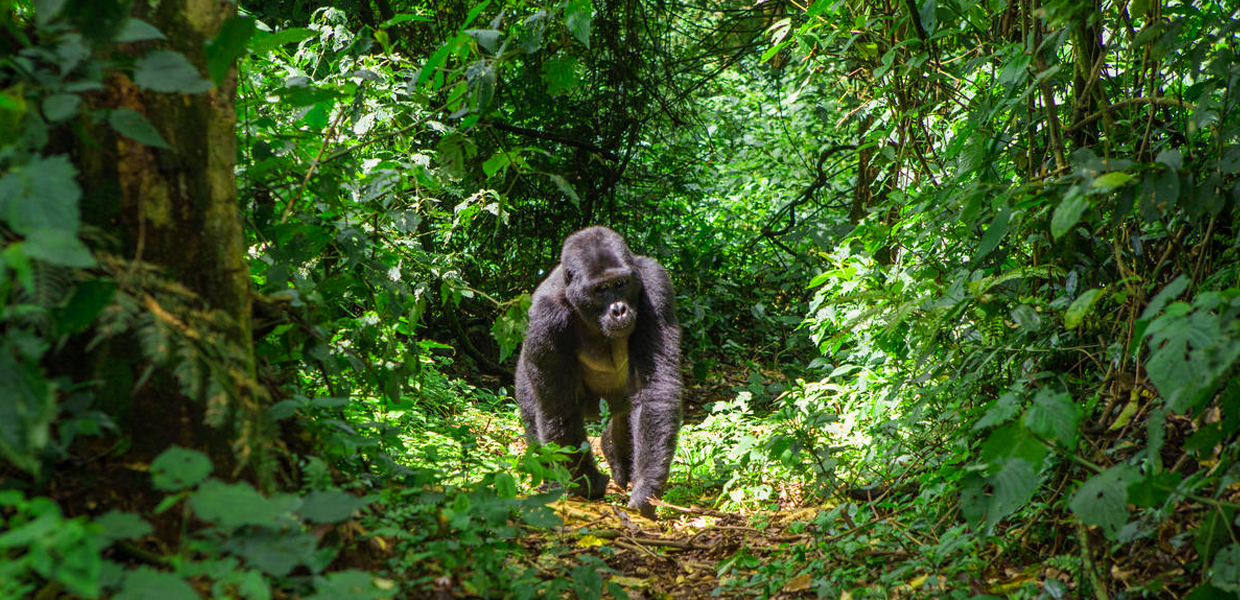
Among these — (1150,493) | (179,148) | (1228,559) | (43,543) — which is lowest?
(1228,559)

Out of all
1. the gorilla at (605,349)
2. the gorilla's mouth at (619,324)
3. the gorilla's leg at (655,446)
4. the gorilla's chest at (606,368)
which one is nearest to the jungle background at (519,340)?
the gorilla's leg at (655,446)

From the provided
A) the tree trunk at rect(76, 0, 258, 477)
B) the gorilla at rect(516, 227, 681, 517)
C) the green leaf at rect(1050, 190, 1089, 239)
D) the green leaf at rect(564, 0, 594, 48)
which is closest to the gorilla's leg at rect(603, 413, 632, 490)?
the gorilla at rect(516, 227, 681, 517)

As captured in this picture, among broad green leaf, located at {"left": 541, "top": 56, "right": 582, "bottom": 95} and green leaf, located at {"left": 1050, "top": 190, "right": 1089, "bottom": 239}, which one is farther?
broad green leaf, located at {"left": 541, "top": 56, "right": 582, "bottom": 95}

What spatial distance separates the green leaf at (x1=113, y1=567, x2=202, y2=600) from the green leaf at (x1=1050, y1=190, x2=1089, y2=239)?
6.33 feet

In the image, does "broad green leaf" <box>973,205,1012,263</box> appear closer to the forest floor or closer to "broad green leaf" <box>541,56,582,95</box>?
the forest floor

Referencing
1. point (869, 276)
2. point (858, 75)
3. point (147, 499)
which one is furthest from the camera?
point (858, 75)

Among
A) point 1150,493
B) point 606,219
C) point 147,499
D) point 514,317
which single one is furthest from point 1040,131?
point 606,219

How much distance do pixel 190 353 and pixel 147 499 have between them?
0.43 metres

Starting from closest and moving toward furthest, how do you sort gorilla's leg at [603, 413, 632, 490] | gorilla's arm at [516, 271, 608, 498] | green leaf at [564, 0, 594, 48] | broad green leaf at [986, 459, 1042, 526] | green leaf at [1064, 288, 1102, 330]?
1. broad green leaf at [986, 459, 1042, 526]
2. green leaf at [1064, 288, 1102, 330]
3. green leaf at [564, 0, 594, 48]
4. gorilla's arm at [516, 271, 608, 498]
5. gorilla's leg at [603, 413, 632, 490]

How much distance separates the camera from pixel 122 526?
1351mm

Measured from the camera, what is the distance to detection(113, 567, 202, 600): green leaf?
128cm

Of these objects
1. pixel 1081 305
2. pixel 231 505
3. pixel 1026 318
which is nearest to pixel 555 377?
pixel 1026 318

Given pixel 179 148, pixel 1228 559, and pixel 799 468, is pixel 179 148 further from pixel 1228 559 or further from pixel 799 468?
pixel 799 468

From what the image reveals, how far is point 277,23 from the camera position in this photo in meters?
6.19
